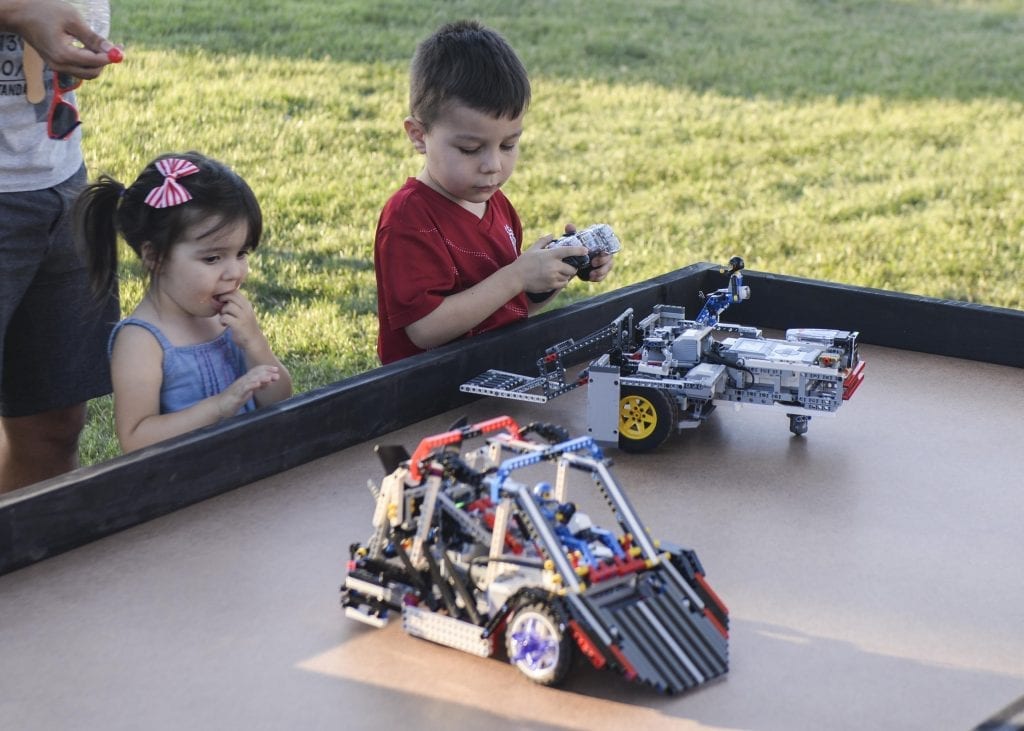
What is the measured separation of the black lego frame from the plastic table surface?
3 centimetres

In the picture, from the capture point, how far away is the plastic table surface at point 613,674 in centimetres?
150

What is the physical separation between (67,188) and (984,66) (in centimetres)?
680

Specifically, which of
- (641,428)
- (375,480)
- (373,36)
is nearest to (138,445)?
(375,480)

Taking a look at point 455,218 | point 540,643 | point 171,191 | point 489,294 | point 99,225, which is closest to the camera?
point 540,643

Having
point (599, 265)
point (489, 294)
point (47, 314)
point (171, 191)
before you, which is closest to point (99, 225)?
point (171, 191)

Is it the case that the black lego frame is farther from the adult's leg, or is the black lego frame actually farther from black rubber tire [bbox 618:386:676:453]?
the adult's leg

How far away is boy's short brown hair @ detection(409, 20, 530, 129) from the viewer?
2.54 meters

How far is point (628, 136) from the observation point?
6.75m

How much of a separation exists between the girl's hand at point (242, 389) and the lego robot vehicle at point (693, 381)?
0.33 metres

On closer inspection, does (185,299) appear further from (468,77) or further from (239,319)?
(468,77)

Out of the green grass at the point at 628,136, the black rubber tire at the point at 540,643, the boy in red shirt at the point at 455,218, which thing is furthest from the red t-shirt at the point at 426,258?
the green grass at the point at 628,136

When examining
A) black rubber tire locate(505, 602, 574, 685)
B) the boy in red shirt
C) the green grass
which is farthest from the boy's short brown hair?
the green grass

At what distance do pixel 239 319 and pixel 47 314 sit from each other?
492 mm

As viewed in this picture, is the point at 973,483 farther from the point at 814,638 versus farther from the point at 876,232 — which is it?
the point at 876,232
